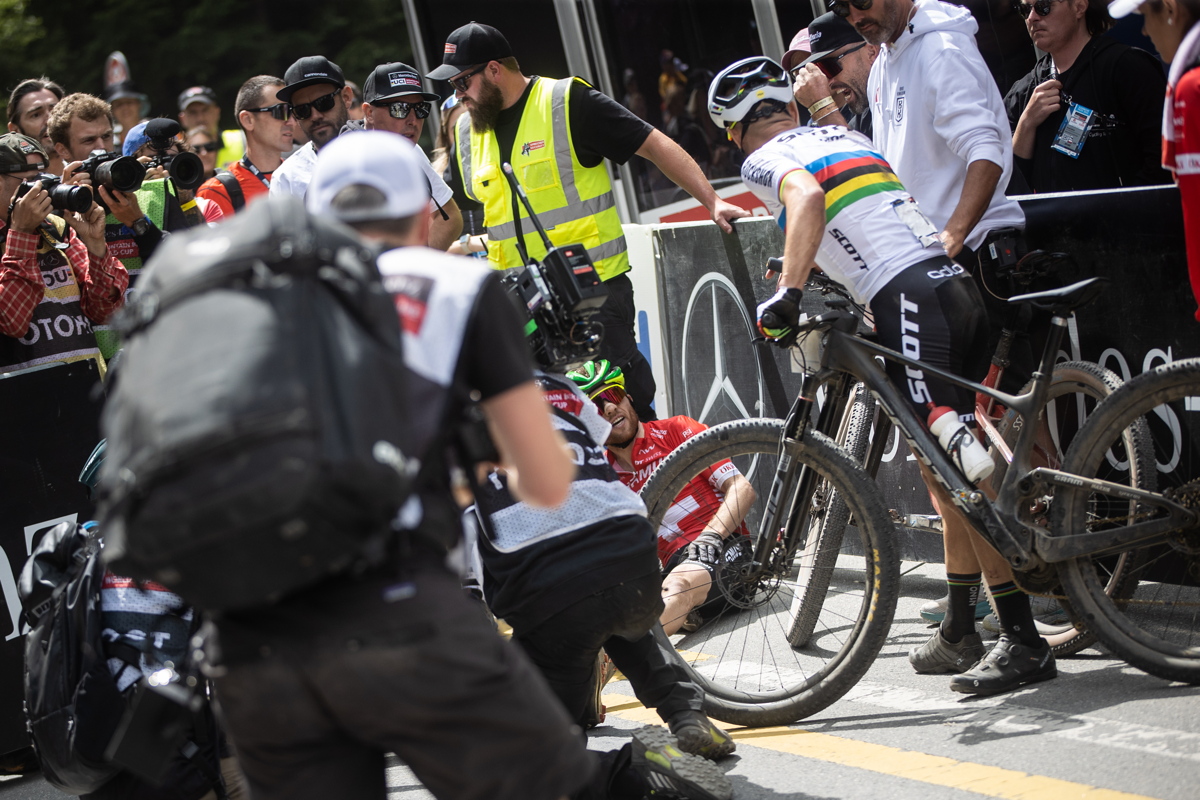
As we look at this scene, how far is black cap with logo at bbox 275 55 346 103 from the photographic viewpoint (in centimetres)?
626

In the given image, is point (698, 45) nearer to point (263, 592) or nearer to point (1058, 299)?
point (1058, 299)

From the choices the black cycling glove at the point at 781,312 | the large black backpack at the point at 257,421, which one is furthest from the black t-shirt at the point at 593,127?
the large black backpack at the point at 257,421

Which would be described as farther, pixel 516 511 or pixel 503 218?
pixel 503 218

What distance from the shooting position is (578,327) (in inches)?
133

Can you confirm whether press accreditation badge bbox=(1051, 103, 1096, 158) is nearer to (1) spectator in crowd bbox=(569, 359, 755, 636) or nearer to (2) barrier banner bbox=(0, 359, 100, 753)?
(1) spectator in crowd bbox=(569, 359, 755, 636)

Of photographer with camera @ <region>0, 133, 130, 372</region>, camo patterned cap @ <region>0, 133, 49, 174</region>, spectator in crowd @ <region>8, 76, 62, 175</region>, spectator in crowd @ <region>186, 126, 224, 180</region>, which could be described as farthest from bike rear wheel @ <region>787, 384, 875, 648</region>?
spectator in crowd @ <region>186, 126, 224, 180</region>

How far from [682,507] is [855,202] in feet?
4.33

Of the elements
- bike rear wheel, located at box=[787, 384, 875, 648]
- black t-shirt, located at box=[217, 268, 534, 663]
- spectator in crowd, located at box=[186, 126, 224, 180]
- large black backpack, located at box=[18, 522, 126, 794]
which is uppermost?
spectator in crowd, located at box=[186, 126, 224, 180]

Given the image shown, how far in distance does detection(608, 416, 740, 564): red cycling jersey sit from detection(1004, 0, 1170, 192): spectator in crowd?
1914 millimetres

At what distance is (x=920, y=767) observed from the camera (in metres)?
3.70

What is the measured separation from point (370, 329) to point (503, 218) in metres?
3.54

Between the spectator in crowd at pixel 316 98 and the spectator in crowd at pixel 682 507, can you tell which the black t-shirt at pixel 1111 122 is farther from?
the spectator in crowd at pixel 316 98

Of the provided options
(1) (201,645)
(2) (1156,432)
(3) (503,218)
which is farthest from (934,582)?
(1) (201,645)

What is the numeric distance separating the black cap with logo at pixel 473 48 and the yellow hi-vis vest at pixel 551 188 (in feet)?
0.79
